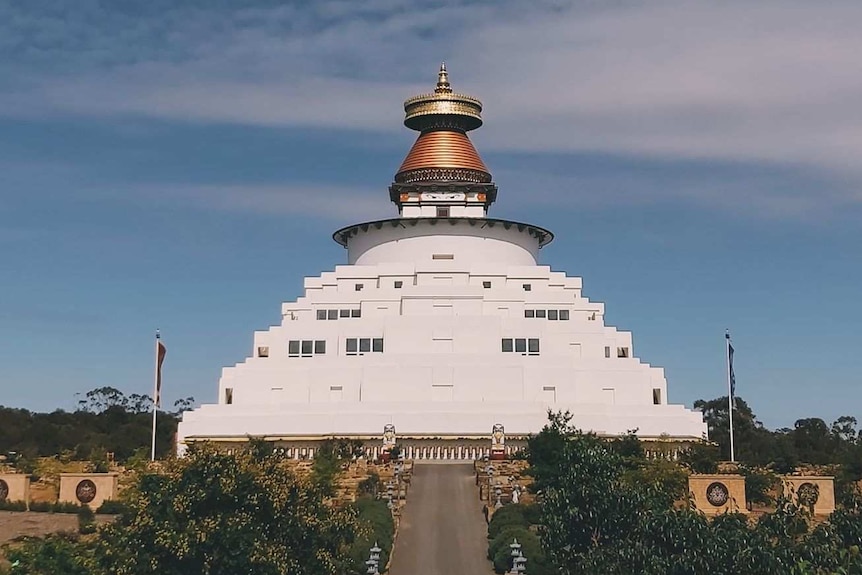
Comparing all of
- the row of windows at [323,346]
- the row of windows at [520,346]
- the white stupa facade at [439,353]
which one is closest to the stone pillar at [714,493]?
the white stupa facade at [439,353]

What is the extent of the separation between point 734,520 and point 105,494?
21.9 metres

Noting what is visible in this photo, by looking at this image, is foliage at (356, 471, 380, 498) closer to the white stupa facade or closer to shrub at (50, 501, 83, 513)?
shrub at (50, 501, 83, 513)

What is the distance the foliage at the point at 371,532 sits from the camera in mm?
26353

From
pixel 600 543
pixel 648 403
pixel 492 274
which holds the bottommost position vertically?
pixel 600 543

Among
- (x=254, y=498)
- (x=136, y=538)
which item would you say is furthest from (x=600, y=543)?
(x=136, y=538)

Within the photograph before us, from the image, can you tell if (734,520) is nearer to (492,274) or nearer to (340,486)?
(340,486)

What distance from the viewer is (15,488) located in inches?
1448

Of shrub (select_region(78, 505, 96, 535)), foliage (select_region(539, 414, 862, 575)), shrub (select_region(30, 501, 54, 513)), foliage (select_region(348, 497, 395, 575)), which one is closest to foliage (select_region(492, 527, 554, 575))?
→ foliage (select_region(539, 414, 862, 575))

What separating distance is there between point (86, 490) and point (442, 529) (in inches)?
451

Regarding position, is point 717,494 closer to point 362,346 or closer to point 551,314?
point 551,314

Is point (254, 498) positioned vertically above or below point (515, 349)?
below

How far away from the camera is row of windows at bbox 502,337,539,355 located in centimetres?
5394

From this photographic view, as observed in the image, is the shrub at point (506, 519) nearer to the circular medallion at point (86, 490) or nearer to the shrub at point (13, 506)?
the circular medallion at point (86, 490)

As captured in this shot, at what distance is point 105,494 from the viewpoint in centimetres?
3597
